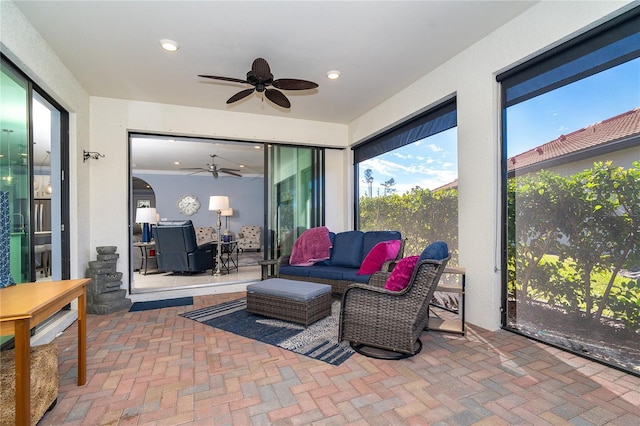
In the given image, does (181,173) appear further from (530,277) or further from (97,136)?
(530,277)

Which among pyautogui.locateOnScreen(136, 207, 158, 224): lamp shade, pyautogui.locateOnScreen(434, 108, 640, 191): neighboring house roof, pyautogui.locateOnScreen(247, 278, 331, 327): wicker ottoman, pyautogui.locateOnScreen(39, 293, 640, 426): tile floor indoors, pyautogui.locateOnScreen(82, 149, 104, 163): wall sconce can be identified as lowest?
pyautogui.locateOnScreen(39, 293, 640, 426): tile floor indoors

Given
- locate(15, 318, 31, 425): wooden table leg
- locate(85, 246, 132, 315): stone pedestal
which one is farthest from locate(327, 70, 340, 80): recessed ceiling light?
locate(85, 246, 132, 315): stone pedestal

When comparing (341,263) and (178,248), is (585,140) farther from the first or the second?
(178,248)

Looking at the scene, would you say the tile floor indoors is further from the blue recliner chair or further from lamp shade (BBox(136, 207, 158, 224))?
lamp shade (BBox(136, 207, 158, 224))

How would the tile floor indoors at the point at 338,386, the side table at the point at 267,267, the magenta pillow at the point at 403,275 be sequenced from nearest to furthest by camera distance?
the tile floor indoors at the point at 338,386
the magenta pillow at the point at 403,275
the side table at the point at 267,267

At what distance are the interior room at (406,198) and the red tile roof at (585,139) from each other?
0.04 ft

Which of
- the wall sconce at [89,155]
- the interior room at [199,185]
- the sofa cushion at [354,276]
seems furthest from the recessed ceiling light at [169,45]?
the interior room at [199,185]

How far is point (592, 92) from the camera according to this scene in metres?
2.27

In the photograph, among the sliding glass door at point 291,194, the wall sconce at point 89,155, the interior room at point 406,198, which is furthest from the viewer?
the sliding glass door at point 291,194

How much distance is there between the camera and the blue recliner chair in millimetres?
5844

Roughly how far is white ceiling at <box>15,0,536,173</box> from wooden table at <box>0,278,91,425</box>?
213cm

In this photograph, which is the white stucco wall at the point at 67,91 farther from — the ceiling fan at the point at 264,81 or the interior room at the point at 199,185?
the interior room at the point at 199,185

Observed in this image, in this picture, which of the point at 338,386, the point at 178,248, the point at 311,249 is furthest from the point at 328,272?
the point at 178,248

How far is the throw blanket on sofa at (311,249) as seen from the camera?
4.39 metres
